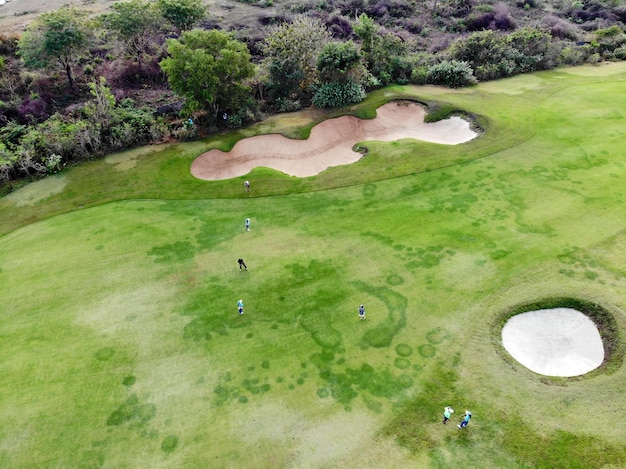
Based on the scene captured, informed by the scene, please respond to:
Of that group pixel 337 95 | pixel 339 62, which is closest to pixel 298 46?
pixel 339 62

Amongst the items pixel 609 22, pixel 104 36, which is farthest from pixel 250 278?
pixel 609 22

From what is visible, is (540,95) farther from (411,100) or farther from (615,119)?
(411,100)

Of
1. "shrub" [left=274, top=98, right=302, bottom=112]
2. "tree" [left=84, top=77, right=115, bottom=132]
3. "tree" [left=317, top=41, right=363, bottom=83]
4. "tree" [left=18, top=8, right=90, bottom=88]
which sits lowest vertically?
"shrub" [left=274, top=98, right=302, bottom=112]

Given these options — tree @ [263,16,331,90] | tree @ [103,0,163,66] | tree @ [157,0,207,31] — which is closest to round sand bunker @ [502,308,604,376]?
tree @ [263,16,331,90]

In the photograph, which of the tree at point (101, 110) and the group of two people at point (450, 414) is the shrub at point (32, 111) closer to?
the tree at point (101, 110)

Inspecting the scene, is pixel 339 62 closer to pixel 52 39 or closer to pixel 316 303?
pixel 316 303

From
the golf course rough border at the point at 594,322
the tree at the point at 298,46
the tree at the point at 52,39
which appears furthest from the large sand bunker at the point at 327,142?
the tree at the point at 52,39

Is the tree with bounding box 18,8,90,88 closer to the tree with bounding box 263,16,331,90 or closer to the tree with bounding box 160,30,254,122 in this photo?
the tree with bounding box 160,30,254,122
